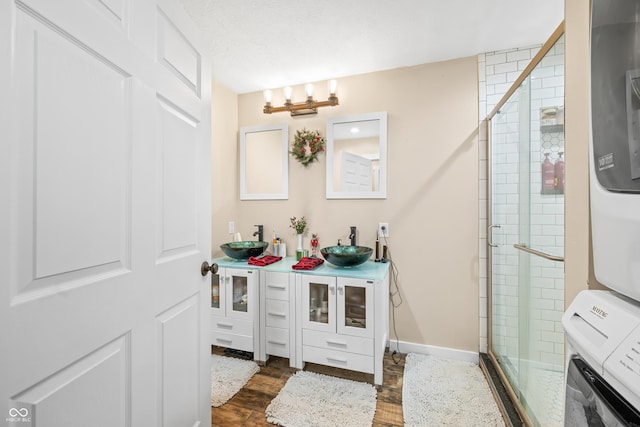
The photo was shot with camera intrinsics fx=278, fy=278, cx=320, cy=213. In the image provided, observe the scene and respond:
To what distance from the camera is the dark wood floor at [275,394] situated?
5.34ft

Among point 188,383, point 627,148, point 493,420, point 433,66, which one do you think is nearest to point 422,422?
point 493,420

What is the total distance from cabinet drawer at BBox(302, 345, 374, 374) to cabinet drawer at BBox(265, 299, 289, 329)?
25 cm

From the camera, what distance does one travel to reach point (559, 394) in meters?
1.25

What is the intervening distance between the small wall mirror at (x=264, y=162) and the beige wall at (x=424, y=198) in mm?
299

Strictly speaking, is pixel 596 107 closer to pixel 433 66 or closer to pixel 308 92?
pixel 433 66

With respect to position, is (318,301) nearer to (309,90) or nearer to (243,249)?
(243,249)

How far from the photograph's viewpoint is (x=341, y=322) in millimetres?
2025

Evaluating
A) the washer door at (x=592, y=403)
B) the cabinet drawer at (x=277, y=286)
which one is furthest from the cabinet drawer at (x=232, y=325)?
the washer door at (x=592, y=403)

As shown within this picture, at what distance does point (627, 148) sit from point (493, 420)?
170 cm

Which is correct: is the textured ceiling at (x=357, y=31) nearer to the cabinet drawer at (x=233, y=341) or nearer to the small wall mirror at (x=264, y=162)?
the small wall mirror at (x=264, y=162)

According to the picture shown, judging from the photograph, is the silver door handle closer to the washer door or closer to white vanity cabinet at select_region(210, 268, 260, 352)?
the washer door

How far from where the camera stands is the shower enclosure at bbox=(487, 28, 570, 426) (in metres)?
1.36

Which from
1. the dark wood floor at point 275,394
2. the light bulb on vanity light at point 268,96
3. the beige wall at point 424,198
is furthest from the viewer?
the light bulb on vanity light at point 268,96

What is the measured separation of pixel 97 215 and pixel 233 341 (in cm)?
182
